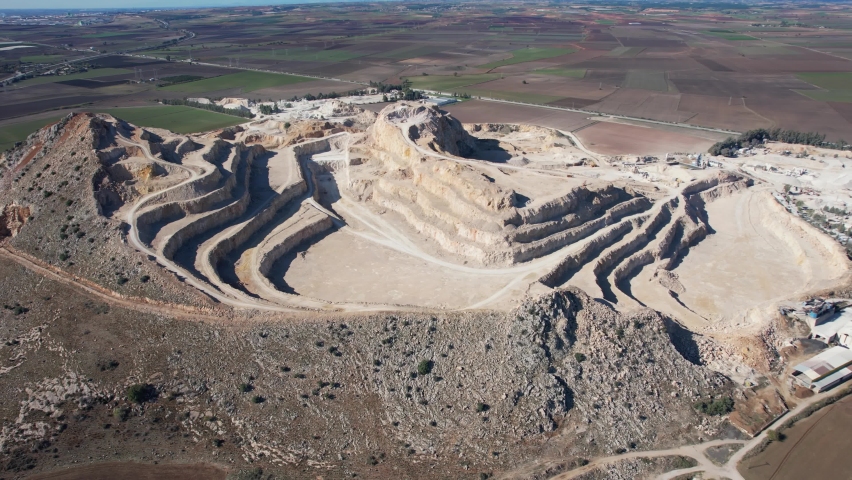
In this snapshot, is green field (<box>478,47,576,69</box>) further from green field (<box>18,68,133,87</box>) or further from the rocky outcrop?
the rocky outcrop

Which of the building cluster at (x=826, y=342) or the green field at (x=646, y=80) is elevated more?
the green field at (x=646, y=80)

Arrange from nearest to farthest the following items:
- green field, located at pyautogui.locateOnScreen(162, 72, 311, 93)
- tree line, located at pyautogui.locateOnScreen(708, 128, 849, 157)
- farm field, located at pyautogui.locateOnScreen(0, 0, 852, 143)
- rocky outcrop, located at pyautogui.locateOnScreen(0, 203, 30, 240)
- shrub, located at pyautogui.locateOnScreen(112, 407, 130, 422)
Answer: shrub, located at pyautogui.locateOnScreen(112, 407, 130, 422) < rocky outcrop, located at pyautogui.locateOnScreen(0, 203, 30, 240) < tree line, located at pyautogui.locateOnScreen(708, 128, 849, 157) < farm field, located at pyautogui.locateOnScreen(0, 0, 852, 143) < green field, located at pyautogui.locateOnScreen(162, 72, 311, 93)

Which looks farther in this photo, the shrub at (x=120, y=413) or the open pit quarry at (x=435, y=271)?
the open pit quarry at (x=435, y=271)

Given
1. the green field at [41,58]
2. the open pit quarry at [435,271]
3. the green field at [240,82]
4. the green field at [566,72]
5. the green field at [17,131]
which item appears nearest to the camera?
the open pit quarry at [435,271]

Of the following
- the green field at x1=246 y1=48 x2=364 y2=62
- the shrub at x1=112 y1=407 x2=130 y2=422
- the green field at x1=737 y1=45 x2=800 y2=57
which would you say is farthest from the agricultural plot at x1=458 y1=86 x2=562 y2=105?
the shrub at x1=112 y1=407 x2=130 y2=422

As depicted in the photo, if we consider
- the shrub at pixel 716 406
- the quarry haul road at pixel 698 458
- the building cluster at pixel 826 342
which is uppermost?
the building cluster at pixel 826 342

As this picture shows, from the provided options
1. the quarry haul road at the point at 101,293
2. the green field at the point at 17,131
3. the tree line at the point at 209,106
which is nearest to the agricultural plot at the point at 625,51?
the tree line at the point at 209,106

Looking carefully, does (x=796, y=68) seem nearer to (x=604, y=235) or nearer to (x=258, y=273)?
(x=604, y=235)

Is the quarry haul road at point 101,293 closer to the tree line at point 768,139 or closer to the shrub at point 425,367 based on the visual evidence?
the shrub at point 425,367
